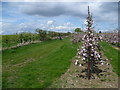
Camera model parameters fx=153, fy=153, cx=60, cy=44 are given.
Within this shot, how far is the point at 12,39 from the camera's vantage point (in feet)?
110

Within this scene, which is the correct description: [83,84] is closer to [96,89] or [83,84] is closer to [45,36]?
[96,89]

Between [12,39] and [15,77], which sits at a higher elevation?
[12,39]

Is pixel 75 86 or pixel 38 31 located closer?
pixel 75 86

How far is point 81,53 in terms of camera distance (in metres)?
9.17

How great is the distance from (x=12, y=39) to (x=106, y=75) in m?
27.0

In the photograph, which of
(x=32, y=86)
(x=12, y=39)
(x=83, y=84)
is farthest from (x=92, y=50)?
(x=12, y=39)

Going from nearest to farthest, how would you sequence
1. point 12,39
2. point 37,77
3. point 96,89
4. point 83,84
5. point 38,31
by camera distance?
point 96,89
point 83,84
point 37,77
point 12,39
point 38,31

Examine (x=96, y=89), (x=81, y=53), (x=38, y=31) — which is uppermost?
(x=38, y=31)

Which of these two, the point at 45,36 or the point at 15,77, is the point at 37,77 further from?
the point at 45,36

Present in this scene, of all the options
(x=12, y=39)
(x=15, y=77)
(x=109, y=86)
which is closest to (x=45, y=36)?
(x=12, y=39)

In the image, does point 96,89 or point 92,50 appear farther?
point 92,50

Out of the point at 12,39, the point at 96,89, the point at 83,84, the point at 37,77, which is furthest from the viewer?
the point at 12,39

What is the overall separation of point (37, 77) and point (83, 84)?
10.3 feet

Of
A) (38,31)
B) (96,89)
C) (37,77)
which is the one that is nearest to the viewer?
→ (96,89)
